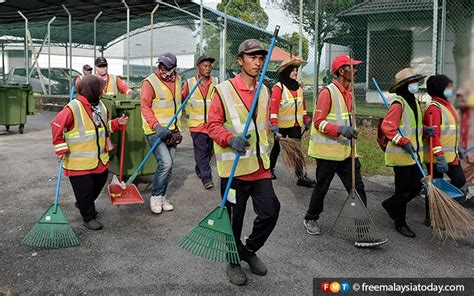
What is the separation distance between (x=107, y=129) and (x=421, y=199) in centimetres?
408

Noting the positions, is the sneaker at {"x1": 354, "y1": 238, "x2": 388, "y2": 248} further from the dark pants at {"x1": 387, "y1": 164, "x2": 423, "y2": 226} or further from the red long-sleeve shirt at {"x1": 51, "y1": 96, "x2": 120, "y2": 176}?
the red long-sleeve shirt at {"x1": 51, "y1": 96, "x2": 120, "y2": 176}

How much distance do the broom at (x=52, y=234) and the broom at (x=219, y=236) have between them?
143cm

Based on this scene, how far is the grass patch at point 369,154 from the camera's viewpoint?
775cm

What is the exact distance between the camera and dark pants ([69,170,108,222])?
4684mm

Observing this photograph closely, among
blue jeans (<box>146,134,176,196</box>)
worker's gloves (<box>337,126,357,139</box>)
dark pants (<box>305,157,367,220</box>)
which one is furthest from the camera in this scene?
A: blue jeans (<box>146,134,176,196</box>)

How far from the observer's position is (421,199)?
6.18 m

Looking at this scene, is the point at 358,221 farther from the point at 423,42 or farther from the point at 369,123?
the point at 369,123

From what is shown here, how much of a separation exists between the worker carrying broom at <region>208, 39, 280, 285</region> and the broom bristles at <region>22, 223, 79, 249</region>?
5.35ft

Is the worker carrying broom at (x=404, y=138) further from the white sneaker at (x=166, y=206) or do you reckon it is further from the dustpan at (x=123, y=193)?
the dustpan at (x=123, y=193)


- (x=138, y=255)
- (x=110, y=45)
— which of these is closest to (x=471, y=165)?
(x=138, y=255)

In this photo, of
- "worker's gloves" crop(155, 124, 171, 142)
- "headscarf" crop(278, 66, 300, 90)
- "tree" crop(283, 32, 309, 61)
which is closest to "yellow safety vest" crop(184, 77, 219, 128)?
"headscarf" crop(278, 66, 300, 90)

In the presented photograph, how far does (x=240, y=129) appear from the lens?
11.6ft

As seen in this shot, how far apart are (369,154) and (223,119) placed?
588cm

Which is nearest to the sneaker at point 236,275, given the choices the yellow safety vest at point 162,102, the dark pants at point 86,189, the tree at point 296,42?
the dark pants at point 86,189
